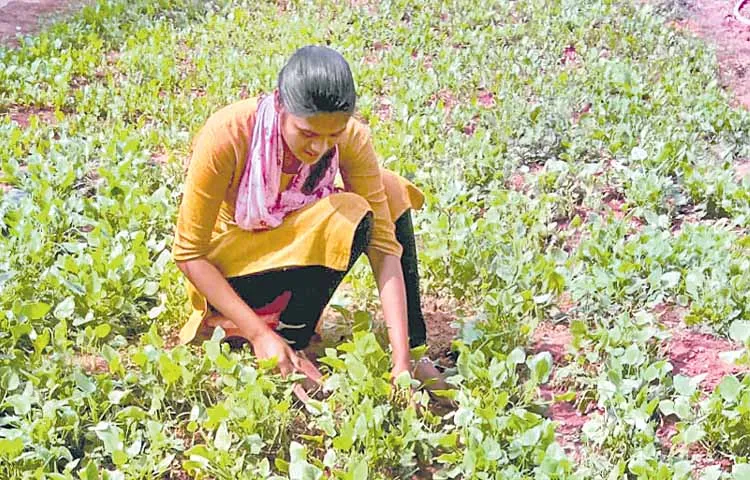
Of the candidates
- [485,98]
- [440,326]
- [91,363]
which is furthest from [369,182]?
[485,98]

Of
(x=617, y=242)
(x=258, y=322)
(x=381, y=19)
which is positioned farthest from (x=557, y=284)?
(x=381, y=19)

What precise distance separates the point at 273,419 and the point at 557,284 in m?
1.18

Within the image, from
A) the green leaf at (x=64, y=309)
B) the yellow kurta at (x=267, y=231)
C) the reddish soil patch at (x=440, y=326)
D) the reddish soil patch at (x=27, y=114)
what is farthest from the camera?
the reddish soil patch at (x=27, y=114)

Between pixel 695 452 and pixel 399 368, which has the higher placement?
pixel 399 368

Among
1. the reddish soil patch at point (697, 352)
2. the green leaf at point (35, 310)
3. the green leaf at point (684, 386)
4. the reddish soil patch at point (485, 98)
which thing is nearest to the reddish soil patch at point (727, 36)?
the reddish soil patch at point (485, 98)

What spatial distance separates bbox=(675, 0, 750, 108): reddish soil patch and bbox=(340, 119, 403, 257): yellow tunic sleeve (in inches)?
134

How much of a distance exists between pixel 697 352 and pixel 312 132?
4.83ft

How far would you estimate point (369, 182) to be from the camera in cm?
266

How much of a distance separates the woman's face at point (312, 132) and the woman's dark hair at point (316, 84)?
0.07ft

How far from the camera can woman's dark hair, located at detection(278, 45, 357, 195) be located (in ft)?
7.37

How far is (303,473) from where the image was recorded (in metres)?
2.26

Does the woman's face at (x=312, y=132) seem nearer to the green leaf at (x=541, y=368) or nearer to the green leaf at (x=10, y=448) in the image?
the green leaf at (x=541, y=368)

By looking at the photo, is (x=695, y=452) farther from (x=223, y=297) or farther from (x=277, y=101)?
(x=277, y=101)

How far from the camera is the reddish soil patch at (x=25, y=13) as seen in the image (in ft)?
21.1
